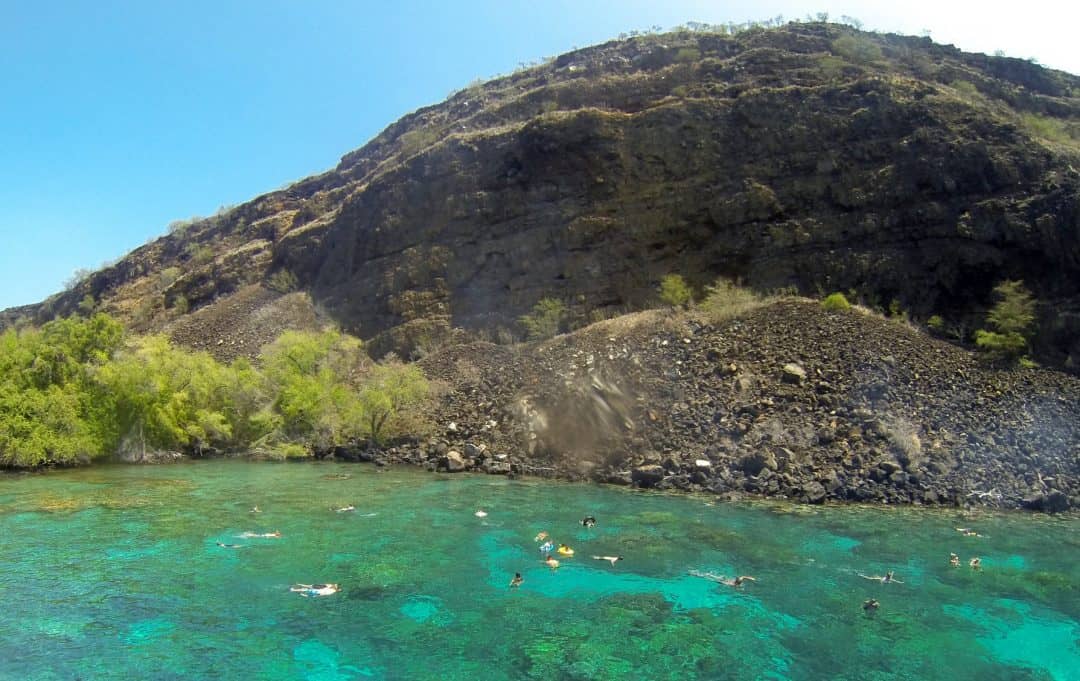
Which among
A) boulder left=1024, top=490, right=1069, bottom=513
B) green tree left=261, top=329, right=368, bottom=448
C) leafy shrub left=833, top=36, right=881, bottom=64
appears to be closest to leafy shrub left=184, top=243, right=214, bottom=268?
green tree left=261, top=329, right=368, bottom=448

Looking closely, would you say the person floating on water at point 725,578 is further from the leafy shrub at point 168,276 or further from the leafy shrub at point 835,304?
the leafy shrub at point 168,276

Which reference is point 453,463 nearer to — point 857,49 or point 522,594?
point 522,594

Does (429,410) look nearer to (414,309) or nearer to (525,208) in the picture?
(414,309)

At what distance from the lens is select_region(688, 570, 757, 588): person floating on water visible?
13041mm

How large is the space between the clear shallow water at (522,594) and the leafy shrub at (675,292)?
19.1m

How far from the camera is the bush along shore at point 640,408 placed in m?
21.5

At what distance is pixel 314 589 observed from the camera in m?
12.6

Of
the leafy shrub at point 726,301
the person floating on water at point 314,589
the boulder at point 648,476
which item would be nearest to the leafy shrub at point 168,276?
the leafy shrub at point 726,301

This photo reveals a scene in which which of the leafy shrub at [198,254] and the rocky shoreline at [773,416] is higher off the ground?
the leafy shrub at [198,254]

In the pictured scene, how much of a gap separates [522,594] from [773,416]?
1482 centimetres

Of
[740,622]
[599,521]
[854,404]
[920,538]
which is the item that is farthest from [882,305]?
[740,622]

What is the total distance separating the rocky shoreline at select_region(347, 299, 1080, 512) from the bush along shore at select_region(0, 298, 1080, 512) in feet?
0.25

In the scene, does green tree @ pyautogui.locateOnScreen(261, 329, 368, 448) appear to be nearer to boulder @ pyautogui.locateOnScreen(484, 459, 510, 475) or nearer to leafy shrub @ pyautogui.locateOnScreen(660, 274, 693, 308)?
boulder @ pyautogui.locateOnScreen(484, 459, 510, 475)

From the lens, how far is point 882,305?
33.8 metres
